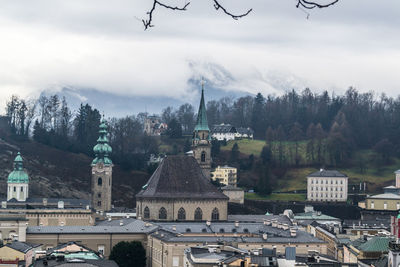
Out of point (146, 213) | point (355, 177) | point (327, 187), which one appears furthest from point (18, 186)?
point (355, 177)

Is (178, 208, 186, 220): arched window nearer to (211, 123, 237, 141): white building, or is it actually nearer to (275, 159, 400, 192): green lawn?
(275, 159, 400, 192): green lawn

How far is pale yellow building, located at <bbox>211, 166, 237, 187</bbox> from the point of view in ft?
518

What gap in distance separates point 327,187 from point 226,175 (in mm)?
14560

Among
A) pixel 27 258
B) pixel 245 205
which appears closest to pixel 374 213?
pixel 245 205

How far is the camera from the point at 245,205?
144000 millimetres

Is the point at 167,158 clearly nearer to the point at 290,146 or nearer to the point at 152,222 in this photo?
the point at 152,222

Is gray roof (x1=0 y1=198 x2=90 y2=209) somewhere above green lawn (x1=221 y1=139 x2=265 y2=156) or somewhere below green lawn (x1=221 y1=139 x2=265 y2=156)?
below

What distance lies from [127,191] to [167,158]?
3650 centimetres

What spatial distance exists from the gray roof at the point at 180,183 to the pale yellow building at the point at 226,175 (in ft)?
143

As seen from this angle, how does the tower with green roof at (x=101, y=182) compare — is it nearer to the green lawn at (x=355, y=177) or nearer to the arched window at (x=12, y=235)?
the arched window at (x=12, y=235)

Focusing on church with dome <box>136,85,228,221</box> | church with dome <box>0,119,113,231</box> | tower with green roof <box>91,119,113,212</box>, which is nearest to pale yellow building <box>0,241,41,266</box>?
church with dome <box>0,119,113,231</box>

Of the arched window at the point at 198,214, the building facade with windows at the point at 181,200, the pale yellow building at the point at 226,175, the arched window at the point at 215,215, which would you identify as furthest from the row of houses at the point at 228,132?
the arched window at the point at 198,214

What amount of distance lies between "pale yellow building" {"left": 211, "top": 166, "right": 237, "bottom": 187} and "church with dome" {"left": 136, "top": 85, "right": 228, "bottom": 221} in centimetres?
4438

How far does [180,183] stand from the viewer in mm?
110250
